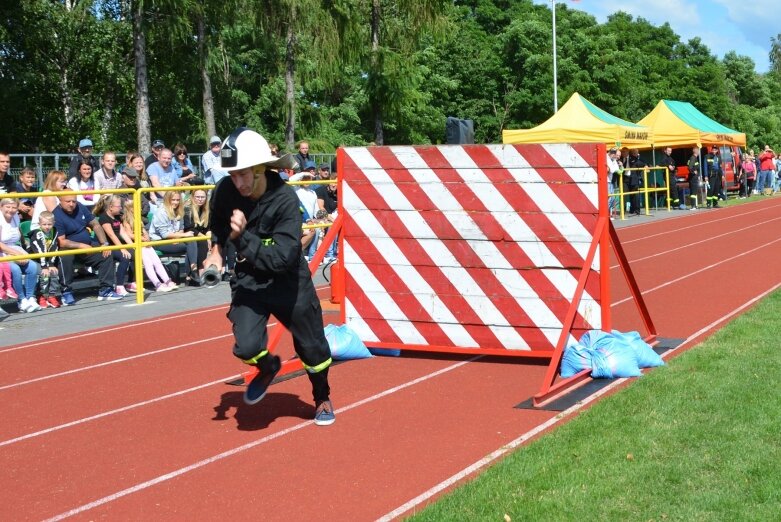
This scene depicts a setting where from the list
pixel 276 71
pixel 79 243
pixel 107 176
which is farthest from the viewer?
pixel 276 71

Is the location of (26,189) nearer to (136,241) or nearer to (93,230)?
(93,230)

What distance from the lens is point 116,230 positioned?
14.3 meters

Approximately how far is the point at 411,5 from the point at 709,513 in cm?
3592

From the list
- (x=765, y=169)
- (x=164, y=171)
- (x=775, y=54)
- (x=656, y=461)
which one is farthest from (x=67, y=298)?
(x=775, y=54)

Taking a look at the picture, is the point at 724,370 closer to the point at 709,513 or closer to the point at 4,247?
the point at 709,513

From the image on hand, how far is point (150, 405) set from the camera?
7980 millimetres

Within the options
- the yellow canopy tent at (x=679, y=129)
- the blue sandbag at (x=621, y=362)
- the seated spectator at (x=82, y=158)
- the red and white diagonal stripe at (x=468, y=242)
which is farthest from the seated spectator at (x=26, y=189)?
the yellow canopy tent at (x=679, y=129)

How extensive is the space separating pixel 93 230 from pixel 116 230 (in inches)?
11.9

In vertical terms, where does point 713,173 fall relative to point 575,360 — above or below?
above

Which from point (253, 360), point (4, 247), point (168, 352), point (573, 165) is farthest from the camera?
point (4, 247)

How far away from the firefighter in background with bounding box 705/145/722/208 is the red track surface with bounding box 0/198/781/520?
24706mm

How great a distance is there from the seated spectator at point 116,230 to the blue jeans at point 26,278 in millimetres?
1210

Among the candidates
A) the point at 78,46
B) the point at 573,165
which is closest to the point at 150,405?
the point at 573,165

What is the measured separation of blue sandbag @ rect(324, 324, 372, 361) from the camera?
31.1ft
